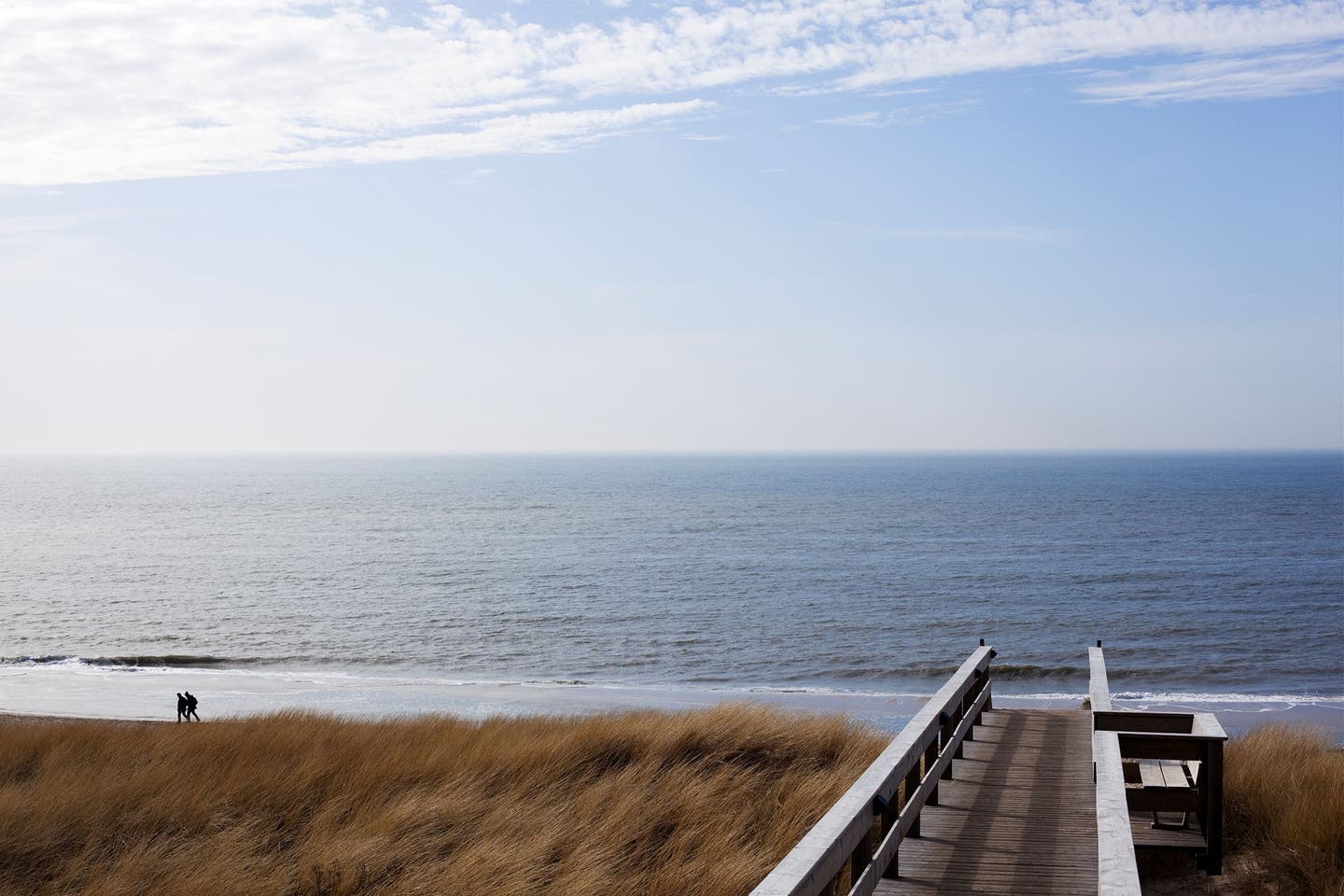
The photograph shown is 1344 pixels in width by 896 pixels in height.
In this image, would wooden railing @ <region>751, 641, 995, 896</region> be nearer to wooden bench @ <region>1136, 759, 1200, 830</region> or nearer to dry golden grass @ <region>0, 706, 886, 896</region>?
dry golden grass @ <region>0, 706, 886, 896</region>

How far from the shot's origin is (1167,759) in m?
7.42

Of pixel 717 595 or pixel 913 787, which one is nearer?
A: pixel 913 787

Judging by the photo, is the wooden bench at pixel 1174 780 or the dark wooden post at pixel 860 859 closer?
the dark wooden post at pixel 860 859

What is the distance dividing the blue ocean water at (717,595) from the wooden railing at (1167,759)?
21.9 meters

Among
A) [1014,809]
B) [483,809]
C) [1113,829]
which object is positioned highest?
[1113,829]

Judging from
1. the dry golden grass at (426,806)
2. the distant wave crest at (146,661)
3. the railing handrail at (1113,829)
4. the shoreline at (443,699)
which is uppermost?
the railing handrail at (1113,829)

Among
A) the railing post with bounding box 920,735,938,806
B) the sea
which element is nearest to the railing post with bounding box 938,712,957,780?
the railing post with bounding box 920,735,938,806

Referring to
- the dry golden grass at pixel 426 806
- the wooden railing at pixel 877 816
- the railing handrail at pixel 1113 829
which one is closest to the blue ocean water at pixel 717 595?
the dry golden grass at pixel 426 806

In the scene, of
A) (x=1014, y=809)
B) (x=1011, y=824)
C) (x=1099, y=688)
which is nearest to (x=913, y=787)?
(x=1011, y=824)

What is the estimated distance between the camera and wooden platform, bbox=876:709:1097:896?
5695 millimetres

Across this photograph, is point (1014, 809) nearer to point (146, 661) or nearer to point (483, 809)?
point (483, 809)

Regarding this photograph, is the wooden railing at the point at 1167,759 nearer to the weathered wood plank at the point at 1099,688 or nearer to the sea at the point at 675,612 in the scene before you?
the weathered wood plank at the point at 1099,688

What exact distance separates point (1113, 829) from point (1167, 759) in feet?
10.8

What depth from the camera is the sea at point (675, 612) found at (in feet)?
97.7
